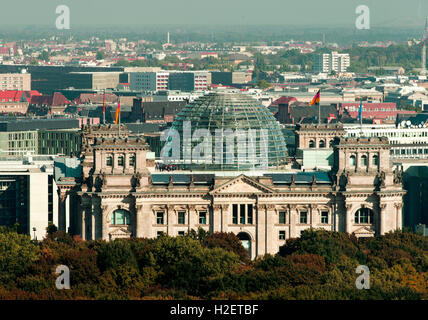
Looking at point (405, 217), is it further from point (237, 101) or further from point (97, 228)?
point (97, 228)

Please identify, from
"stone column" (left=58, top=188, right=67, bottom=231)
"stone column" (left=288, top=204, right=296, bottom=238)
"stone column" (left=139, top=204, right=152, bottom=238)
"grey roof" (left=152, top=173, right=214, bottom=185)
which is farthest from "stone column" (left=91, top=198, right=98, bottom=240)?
"stone column" (left=288, top=204, right=296, bottom=238)

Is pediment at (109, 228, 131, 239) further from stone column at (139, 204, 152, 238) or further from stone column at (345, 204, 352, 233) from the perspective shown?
stone column at (345, 204, 352, 233)

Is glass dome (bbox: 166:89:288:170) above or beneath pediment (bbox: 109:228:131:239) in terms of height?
above

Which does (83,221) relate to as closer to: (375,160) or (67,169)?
(67,169)

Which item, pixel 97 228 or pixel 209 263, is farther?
pixel 97 228

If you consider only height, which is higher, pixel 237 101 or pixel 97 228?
pixel 237 101
